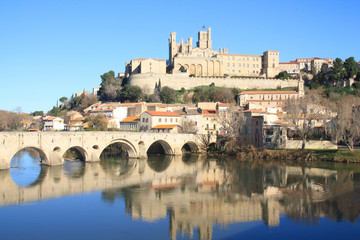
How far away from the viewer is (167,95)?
73.0 m

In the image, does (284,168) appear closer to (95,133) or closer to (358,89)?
(95,133)

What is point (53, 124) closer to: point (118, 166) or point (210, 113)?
point (210, 113)

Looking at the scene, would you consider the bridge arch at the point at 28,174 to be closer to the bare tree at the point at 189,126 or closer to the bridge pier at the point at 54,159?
the bridge pier at the point at 54,159

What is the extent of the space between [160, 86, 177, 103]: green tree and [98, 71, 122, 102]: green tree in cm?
1105

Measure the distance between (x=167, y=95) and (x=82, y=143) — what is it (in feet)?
123

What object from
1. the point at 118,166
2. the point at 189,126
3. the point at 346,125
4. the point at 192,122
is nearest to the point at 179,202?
the point at 118,166

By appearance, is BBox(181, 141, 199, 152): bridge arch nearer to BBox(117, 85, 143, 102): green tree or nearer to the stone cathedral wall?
BBox(117, 85, 143, 102): green tree

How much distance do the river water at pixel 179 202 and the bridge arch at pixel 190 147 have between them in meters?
13.8

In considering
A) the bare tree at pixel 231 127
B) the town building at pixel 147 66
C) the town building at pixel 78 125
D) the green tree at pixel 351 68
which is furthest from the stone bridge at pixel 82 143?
the green tree at pixel 351 68

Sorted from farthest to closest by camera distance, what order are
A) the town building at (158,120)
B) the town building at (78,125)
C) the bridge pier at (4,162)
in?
the town building at (78,125) → the town building at (158,120) → the bridge pier at (4,162)

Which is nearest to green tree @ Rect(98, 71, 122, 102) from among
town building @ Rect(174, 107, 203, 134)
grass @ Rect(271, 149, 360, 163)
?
town building @ Rect(174, 107, 203, 134)

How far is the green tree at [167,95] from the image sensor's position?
72.9 m

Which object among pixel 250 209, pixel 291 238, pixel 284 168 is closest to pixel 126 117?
pixel 284 168

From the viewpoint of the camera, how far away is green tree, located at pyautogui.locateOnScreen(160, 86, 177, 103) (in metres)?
72.9
